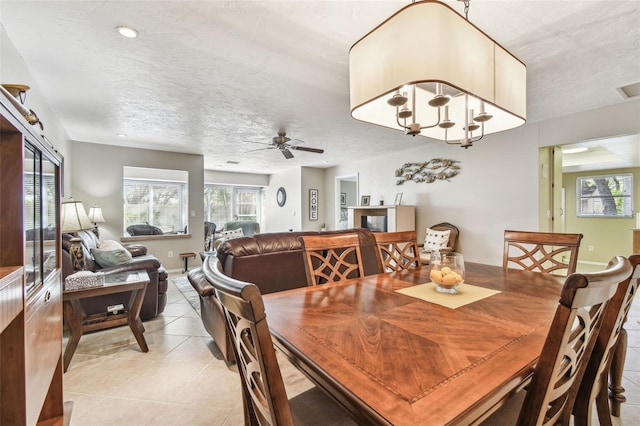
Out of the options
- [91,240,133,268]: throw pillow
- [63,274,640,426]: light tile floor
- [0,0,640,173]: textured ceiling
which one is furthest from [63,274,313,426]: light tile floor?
[0,0,640,173]: textured ceiling

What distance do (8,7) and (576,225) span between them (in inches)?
371

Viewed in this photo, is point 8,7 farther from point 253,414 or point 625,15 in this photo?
point 625,15

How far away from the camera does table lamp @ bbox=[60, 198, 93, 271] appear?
275 centimetres

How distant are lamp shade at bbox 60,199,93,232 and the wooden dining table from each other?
9.21 feet

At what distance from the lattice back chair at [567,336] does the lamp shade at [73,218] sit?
3779 millimetres

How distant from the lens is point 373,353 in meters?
0.83

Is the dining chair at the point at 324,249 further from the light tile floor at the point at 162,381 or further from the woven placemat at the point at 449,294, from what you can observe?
the light tile floor at the point at 162,381

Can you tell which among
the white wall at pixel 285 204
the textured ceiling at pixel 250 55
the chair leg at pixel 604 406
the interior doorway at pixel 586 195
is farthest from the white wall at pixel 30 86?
the interior doorway at pixel 586 195

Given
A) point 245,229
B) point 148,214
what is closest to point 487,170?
point 245,229

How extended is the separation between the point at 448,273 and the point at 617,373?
1128 millimetres

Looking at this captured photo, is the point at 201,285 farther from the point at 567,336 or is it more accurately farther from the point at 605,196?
the point at 605,196

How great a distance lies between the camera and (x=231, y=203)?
8.57 m

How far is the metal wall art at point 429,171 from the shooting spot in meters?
4.70

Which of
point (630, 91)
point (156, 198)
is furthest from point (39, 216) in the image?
point (156, 198)
